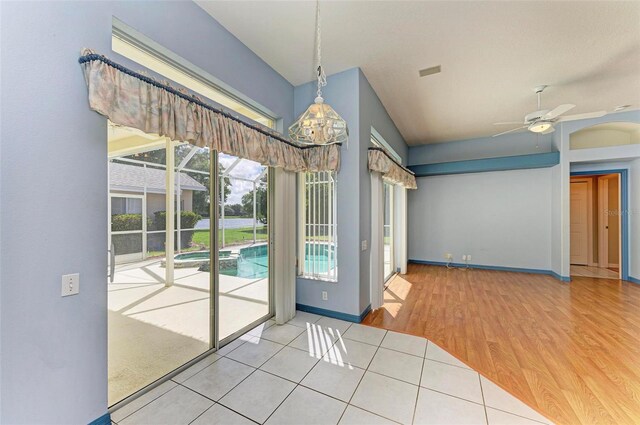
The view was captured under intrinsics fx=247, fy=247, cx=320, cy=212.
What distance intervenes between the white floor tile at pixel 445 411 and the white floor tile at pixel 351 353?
0.55 m

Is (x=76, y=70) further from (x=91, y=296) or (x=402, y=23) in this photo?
(x=402, y=23)

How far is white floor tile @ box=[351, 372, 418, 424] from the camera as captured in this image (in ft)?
5.47

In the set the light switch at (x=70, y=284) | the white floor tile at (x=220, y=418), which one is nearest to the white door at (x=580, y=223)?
the white floor tile at (x=220, y=418)

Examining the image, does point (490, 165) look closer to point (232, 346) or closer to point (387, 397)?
point (387, 397)

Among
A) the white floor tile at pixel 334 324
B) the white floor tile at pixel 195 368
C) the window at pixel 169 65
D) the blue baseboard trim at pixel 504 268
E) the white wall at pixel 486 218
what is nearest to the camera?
the window at pixel 169 65

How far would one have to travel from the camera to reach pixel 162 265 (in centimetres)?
228

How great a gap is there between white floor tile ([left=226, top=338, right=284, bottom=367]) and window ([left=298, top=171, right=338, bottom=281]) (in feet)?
3.46

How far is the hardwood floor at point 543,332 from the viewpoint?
183 centimetres

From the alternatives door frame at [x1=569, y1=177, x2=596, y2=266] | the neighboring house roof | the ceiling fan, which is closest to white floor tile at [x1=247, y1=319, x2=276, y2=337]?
the neighboring house roof


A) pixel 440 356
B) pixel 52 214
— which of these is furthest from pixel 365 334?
pixel 52 214

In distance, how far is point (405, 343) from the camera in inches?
101

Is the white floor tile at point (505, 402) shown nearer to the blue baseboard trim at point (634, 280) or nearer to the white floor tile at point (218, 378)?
the white floor tile at point (218, 378)

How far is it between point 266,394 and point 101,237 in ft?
5.18

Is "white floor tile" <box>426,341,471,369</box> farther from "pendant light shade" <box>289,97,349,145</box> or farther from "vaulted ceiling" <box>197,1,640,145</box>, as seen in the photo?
"vaulted ceiling" <box>197,1,640,145</box>
